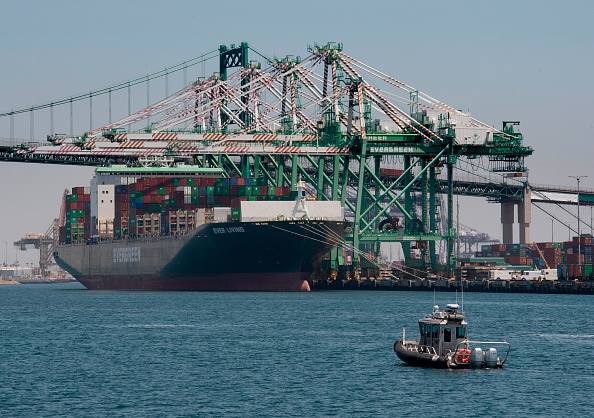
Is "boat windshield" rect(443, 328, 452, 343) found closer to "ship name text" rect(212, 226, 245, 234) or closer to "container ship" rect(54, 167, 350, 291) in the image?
"container ship" rect(54, 167, 350, 291)

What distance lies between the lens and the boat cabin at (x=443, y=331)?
54.4 m

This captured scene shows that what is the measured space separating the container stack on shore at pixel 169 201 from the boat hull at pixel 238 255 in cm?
210

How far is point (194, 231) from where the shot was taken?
417 feet

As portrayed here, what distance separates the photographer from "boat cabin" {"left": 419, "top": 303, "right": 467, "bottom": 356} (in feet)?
179

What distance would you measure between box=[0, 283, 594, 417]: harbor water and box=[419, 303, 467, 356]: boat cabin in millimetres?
1428

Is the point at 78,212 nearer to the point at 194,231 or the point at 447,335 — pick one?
the point at 194,231

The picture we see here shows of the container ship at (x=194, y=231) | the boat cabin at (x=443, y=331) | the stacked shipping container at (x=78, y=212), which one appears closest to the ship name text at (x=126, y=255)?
the container ship at (x=194, y=231)

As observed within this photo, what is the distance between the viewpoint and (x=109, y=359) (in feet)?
198

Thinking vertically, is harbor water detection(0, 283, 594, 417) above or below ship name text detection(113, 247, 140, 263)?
below

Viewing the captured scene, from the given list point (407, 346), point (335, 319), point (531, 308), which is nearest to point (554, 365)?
point (407, 346)

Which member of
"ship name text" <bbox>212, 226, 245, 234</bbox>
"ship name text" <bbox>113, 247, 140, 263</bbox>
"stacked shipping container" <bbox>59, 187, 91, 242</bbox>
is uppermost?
"stacked shipping container" <bbox>59, 187, 91, 242</bbox>

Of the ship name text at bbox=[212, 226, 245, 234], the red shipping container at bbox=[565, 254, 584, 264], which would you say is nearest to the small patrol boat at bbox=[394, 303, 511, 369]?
the ship name text at bbox=[212, 226, 245, 234]

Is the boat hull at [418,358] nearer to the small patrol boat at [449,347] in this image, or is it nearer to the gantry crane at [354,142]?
the small patrol boat at [449,347]

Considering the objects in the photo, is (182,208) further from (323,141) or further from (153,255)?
(323,141)
